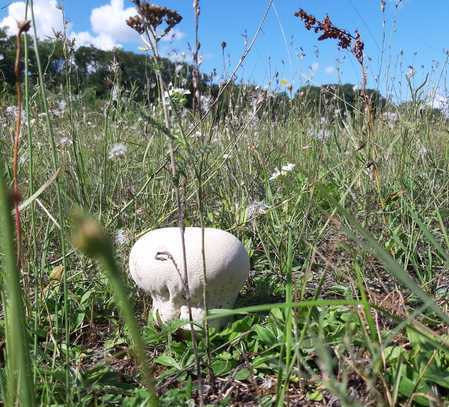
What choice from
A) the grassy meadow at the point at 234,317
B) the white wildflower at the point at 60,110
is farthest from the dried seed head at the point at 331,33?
the white wildflower at the point at 60,110

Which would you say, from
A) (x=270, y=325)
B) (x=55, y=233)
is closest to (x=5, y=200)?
(x=270, y=325)

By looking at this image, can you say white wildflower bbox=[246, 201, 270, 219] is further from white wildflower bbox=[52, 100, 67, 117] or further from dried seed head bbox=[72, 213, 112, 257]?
dried seed head bbox=[72, 213, 112, 257]

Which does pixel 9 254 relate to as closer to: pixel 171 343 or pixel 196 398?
pixel 196 398

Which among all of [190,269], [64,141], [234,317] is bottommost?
[234,317]

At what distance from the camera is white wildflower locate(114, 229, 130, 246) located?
179 cm

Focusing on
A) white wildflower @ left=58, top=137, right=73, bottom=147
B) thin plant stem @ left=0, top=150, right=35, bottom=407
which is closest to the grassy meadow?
thin plant stem @ left=0, top=150, right=35, bottom=407

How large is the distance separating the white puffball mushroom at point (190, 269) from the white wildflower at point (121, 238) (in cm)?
28

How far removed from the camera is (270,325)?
1.39 meters

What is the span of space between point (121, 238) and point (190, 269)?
0.50m

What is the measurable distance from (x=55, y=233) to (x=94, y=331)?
28.7 inches

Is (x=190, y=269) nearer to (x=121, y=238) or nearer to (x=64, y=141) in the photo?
(x=121, y=238)

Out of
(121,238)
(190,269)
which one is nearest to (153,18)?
(190,269)

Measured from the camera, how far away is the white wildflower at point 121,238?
5.89 feet

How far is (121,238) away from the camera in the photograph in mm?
1815
